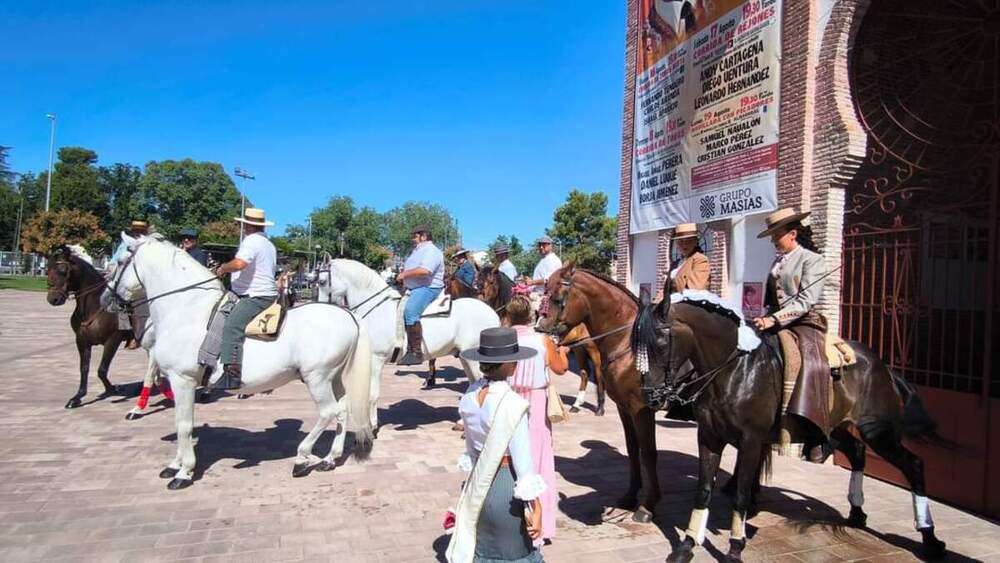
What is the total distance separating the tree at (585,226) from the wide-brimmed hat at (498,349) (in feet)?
126

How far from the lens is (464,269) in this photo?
10.6 metres

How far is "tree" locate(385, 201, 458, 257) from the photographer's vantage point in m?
77.9

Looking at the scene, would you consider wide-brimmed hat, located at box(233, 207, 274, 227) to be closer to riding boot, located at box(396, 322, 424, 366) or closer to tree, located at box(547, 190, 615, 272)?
riding boot, located at box(396, 322, 424, 366)

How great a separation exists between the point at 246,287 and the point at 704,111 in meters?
7.95

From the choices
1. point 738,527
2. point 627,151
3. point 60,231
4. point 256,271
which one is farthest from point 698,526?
point 60,231

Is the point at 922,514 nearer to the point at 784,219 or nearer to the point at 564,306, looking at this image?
the point at 784,219

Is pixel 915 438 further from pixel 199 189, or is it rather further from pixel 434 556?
pixel 199 189

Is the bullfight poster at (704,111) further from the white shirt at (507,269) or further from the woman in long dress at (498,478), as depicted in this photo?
the woman in long dress at (498,478)

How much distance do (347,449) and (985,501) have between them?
646 cm

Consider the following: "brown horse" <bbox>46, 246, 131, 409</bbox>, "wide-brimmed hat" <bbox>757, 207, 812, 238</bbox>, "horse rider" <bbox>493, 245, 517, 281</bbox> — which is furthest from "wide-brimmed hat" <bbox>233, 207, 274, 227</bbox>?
"horse rider" <bbox>493, 245, 517, 281</bbox>

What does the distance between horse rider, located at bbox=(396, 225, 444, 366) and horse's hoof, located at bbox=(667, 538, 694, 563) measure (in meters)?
4.21

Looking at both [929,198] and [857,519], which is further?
[929,198]

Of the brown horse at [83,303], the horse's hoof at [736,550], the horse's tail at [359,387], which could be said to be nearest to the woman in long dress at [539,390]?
the horse's hoof at [736,550]

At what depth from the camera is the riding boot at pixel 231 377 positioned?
17.3ft
